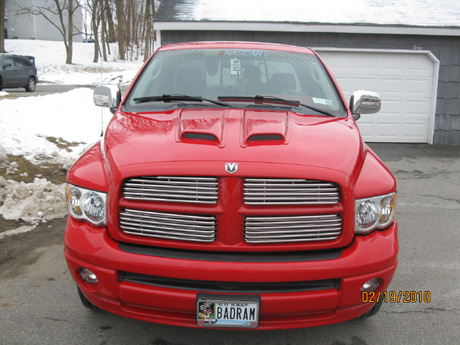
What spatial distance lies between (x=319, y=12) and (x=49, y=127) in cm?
718

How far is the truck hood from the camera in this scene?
246 cm

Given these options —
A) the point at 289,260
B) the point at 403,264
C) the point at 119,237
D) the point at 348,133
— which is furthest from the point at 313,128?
the point at 403,264

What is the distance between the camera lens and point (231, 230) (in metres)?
2.38

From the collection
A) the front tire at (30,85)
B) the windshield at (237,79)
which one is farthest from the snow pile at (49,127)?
the front tire at (30,85)

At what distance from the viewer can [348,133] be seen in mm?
2971

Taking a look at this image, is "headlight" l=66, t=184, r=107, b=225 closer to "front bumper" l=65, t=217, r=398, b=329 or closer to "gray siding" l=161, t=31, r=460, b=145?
"front bumper" l=65, t=217, r=398, b=329

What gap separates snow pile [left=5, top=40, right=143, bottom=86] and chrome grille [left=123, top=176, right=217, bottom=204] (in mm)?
24895

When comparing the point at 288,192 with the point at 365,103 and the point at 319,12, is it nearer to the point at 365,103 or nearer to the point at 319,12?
the point at 365,103

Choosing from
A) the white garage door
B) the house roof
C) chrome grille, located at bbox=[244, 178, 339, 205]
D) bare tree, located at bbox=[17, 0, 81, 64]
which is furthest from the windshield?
bare tree, located at bbox=[17, 0, 81, 64]

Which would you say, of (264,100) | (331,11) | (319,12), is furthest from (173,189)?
(331,11)

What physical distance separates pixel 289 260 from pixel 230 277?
0.33m

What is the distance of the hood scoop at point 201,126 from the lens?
264 cm

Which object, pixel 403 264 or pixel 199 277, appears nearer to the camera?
pixel 199 277

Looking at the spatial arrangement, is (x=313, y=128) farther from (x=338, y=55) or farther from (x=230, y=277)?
(x=338, y=55)
